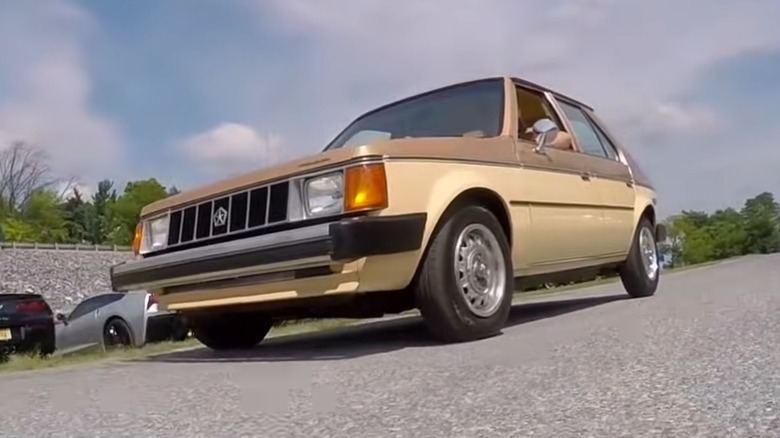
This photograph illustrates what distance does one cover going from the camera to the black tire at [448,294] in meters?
3.93

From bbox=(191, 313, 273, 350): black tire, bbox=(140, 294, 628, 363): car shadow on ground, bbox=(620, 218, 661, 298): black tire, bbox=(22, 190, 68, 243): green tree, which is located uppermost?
bbox=(22, 190, 68, 243): green tree

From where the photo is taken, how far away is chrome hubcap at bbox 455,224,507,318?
13.6 feet

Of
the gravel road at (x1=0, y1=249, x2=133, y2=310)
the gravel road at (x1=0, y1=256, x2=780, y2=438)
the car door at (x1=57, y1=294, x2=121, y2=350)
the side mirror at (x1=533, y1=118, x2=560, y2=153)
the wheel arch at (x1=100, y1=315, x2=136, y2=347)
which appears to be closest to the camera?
the gravel road at (x1=0, y1=256, x2=780, y2=438)

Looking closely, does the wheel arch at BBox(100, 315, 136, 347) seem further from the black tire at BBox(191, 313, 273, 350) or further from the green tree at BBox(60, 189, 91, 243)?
the green tree at BBox(60, 189, 91, 243)

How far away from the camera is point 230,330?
202 inches

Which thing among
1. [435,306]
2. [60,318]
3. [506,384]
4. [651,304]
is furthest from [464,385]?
[60,318]

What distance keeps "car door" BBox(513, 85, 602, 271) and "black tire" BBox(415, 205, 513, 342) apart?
585 mm

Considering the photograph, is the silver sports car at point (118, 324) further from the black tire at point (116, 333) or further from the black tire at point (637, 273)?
the black tire at point (637, 273)

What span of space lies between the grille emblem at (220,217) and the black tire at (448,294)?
113cm

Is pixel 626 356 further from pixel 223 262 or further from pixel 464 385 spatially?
pixel 223 262

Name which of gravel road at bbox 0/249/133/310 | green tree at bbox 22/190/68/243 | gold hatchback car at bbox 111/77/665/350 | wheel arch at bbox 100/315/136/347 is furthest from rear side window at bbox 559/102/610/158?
green tree at bbox 22/190/68/243

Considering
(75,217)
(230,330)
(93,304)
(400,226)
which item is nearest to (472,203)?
(400,226)

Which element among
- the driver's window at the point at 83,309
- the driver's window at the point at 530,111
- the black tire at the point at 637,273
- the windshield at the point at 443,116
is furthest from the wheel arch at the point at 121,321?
the driver's window at the point at 530,111

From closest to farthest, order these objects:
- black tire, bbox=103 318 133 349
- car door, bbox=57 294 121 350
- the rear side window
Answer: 1. the rear side window
2. black tire, bbox=103 318 133 349
3. car door, bbox=57 294 121 350
